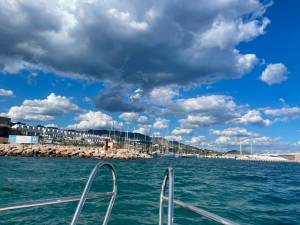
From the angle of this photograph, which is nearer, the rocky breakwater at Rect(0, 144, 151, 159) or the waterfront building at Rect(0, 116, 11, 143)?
the rocky breakwater at Rect(0, 144, 151, 159)

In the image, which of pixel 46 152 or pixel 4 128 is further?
pixel 4 128

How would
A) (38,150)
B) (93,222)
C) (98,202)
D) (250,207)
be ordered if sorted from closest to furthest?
1. (93,222)
2. (98,202)
3. (250,207)
4. (38,150)

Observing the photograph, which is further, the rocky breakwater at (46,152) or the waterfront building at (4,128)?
the waterfront building at (4,128)

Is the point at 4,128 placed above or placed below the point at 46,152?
above

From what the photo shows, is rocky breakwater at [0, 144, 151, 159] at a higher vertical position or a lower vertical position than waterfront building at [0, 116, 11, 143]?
lower

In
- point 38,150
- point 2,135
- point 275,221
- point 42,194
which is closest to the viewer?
point 275,221

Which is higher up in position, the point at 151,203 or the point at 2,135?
the point at 2,135

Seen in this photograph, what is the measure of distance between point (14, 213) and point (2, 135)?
115 meters

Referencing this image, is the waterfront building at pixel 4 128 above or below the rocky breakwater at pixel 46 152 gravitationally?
above

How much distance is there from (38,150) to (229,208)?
77707 millimetres

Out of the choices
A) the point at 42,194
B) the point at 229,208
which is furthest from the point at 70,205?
the point at 229,208

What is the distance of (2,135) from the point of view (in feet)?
377

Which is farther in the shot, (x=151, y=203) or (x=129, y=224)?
(x=151, y=203)

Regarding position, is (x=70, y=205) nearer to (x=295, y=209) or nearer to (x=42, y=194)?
(x=42, y=194)
